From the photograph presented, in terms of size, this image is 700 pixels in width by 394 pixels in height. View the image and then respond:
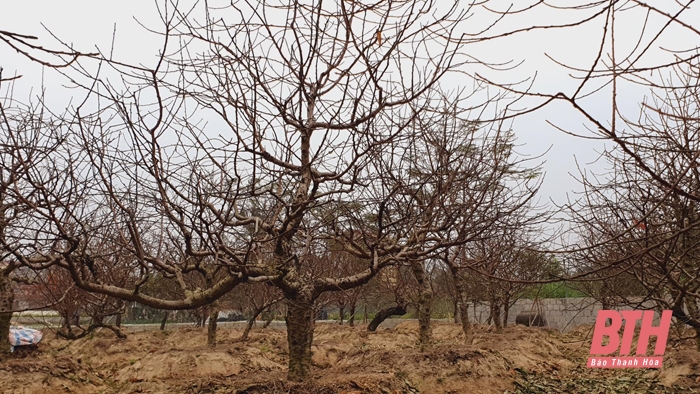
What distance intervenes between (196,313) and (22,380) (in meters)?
10.5

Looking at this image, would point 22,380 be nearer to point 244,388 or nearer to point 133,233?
point 244,388

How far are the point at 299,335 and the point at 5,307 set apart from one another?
4617 mm

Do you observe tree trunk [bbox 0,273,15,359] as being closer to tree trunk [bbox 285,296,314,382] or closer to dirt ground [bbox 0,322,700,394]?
dirt ground [bbox 0,322,700,394]

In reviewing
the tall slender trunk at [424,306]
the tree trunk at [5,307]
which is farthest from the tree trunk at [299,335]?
the tree trunk at [5,307]

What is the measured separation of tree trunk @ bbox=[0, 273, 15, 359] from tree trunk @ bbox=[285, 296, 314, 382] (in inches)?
154

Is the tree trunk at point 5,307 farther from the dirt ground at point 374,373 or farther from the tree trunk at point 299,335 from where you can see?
the tree trunk at point 299,335

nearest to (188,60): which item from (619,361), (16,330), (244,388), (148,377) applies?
(244,388)

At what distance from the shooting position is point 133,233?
351cm

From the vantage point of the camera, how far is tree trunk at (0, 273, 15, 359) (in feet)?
23.6

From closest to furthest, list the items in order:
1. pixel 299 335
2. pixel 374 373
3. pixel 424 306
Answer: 1. pixel 299 335
2. pixel 374 373
3. pixel 424 306

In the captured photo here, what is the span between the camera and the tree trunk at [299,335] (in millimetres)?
5180

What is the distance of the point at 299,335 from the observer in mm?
5293

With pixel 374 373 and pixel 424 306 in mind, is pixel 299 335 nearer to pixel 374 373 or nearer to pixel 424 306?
pixel 374 373

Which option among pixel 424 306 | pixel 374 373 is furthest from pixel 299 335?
pixel 424 306
